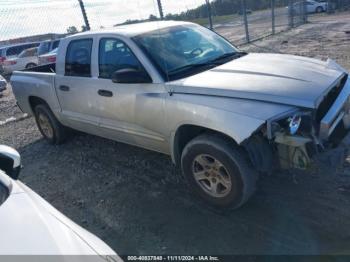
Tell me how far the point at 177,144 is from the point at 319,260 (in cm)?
180

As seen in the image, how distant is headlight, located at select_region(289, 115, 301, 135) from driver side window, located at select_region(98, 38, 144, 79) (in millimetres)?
1885

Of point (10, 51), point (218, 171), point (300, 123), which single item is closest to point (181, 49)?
point (218, 171)

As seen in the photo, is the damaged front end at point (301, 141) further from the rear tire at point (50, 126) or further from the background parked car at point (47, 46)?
the background parked car at point (47, 46)

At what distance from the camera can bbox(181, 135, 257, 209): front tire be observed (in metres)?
3.48

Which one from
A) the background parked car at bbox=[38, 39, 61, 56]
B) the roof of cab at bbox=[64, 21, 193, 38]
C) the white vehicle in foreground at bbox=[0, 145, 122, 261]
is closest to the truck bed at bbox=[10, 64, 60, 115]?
the roof of cab at bbox=[64, 21, 193, 38]

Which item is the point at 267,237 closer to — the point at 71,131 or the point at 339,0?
the point at 71,131

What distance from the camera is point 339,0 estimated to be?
35062 mm

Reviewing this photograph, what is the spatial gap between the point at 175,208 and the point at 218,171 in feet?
2.28

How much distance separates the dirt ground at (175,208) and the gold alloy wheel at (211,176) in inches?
9.5

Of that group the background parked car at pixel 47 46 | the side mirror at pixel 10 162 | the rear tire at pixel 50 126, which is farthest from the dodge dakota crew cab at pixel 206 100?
the background parked car at pixel 47 46

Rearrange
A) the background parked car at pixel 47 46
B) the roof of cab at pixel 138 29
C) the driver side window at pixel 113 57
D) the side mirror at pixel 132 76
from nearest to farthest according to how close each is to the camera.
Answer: the side mirror at pixel 132 76, the driver side window at pixel 113 57, the roof of cab at pixel 138 29, the background parked car at pixel 47 46

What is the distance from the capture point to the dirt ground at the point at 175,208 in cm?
333

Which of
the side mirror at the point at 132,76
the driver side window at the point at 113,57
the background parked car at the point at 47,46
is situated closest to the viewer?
the side mirror at the point at 132,76

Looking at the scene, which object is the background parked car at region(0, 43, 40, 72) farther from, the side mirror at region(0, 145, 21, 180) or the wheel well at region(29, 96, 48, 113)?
the side mirror at region(0, 145, 21, 180)
